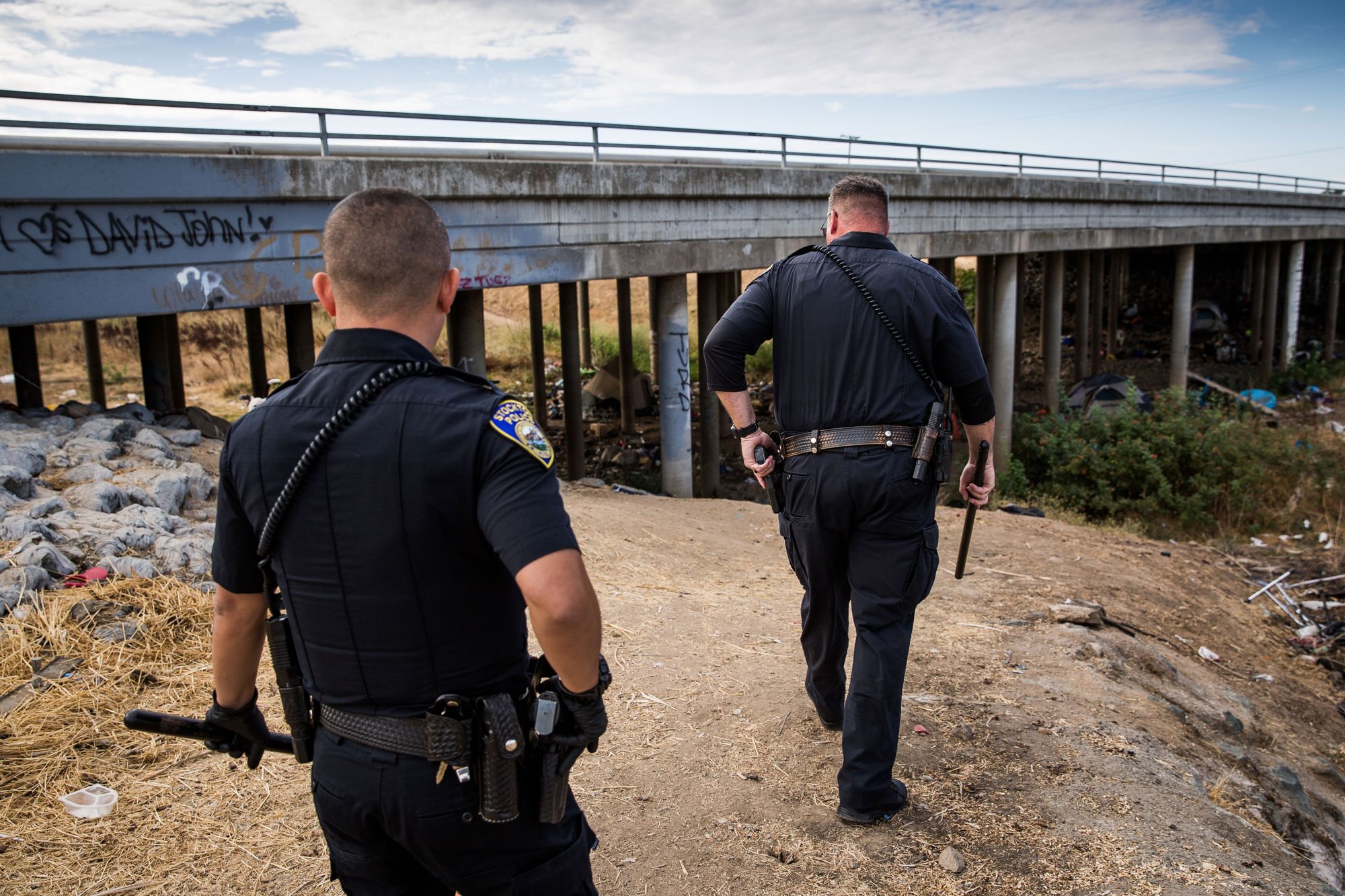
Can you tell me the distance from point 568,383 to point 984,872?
9074mm

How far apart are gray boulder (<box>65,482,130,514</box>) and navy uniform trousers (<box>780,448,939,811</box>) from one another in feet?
14.2

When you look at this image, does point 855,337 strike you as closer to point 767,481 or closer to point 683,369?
point 767,481

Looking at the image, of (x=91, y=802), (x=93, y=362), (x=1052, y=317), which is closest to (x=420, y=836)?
(x=91, y=802)

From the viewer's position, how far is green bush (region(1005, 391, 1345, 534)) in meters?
11.9

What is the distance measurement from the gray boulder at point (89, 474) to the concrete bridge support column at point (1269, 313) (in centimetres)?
2525

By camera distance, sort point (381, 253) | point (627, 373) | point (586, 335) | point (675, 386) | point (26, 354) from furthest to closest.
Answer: point (586, 335)
point (627, 373)
point (675, 386)
point (26, 354)
point (381, 253)

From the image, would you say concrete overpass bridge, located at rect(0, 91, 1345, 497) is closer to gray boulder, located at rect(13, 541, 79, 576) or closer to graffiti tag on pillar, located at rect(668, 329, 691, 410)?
graffiti tag on pillar, located at rect(668, 329, 691, 410)

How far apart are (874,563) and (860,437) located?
41 centimetres

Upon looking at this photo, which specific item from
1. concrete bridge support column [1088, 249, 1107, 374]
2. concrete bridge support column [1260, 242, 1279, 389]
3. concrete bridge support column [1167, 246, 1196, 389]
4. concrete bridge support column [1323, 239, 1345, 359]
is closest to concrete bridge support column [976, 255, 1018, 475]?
concrete bridge support column [1088, 249, 1107, 374]

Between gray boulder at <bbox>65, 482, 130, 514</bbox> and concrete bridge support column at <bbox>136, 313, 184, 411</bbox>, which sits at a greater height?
concrete bridge support column at <bbox>136, 313, 184, 411</bbox>

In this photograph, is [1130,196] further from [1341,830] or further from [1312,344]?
[1341,830]


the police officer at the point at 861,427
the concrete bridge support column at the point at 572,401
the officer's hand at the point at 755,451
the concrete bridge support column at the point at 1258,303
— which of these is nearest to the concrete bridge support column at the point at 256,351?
the concrete bridge support column at the point at 572,401

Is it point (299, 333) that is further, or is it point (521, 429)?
point (299, 333)

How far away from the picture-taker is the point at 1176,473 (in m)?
12.7
